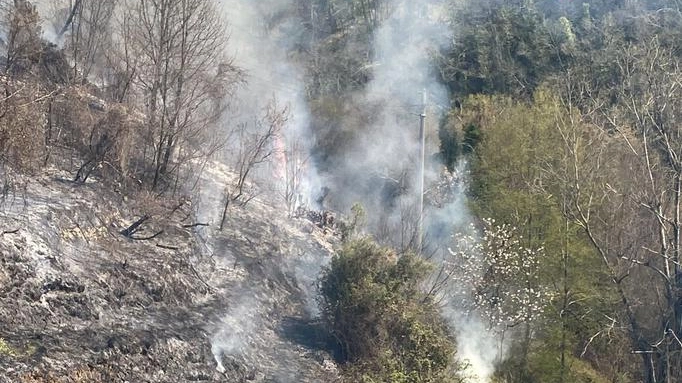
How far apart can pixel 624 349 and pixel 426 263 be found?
7887mm

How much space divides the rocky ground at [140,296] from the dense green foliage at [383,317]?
0.62 m

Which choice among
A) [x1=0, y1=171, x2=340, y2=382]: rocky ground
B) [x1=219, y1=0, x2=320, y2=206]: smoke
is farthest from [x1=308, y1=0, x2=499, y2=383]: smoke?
[x1=0, y1=171, x2=340, y2=382]: rocky ground

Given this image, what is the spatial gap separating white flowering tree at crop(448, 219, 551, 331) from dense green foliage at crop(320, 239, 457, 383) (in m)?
3.54

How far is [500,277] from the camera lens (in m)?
18.9

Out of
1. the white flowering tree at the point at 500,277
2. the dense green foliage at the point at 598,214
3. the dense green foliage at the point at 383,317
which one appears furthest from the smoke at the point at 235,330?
the dense green foliage at the point at 598,214

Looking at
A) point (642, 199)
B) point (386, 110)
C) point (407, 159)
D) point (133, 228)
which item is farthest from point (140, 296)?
point (386, 110)

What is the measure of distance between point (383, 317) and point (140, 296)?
4242 mm

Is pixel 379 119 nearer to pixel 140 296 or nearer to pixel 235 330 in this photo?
pixel 235 330

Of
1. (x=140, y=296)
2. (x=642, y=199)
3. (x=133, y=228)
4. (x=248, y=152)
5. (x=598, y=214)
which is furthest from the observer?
(x=598, y=214)

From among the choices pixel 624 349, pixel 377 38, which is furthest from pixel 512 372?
pixel 377 38

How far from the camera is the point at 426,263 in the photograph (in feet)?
47.3

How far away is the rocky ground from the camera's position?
9.36 metres

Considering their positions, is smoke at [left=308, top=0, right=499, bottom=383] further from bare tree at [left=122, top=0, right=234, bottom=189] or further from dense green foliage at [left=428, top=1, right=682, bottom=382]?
bare tree at [left=122, top=0, right=234, bottom=189]

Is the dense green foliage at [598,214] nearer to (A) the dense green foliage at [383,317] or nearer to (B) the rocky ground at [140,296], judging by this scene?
(A) the dense green foliage at [383,317]
